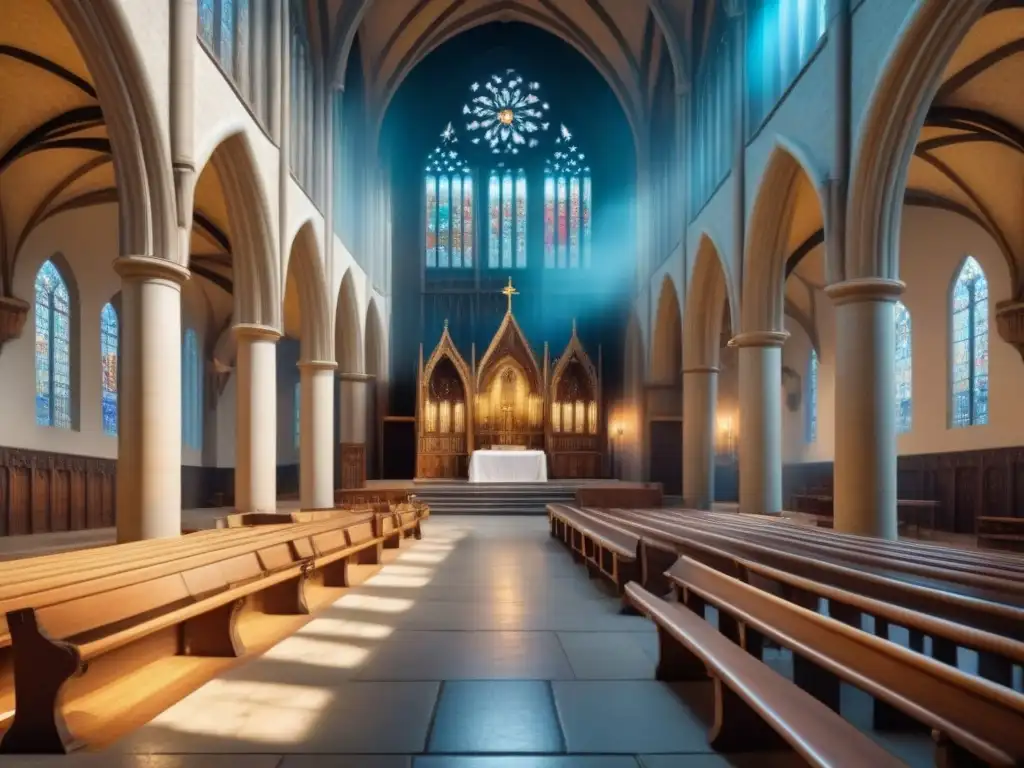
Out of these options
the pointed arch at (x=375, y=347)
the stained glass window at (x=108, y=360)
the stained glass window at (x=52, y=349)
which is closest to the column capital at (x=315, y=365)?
the stained glass window at (x=108, y=360)

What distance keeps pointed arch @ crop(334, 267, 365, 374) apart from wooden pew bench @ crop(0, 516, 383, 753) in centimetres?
1464

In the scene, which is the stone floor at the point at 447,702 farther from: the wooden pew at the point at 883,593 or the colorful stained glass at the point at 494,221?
the colorful stained glass at the point at 494,221

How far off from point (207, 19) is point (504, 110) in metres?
17.8

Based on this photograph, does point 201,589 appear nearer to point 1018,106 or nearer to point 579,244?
point 1018,106

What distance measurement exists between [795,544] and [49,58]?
10.9 meters

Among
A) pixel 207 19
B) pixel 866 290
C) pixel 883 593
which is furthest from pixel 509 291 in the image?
pixel 883 593

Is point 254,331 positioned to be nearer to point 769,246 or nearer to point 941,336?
point 769,246

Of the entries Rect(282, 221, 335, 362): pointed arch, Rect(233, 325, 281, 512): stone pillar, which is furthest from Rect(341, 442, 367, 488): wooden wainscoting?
Rect(233, 325, 281, 512): stone pillar

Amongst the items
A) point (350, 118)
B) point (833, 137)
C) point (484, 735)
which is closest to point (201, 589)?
point (484, 735)

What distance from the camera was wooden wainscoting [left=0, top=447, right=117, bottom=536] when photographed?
14.4 meters

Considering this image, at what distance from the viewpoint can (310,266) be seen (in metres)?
17.5

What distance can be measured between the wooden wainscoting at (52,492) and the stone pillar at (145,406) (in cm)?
625

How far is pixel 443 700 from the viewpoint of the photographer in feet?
13.4

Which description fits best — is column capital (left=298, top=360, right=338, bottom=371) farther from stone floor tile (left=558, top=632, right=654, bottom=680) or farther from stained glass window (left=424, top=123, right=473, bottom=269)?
stone floor tile (left=558, top=632, right=654, bottom=680)
